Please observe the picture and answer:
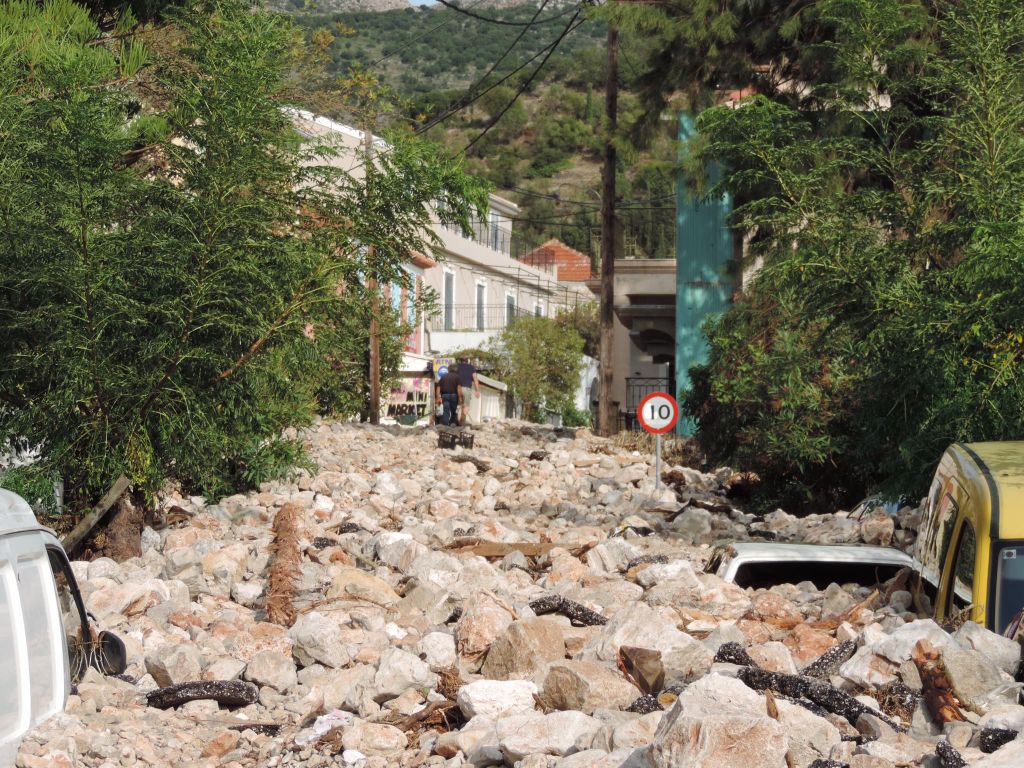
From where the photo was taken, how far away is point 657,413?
18766 mm

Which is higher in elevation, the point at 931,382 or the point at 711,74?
the point at 711,74

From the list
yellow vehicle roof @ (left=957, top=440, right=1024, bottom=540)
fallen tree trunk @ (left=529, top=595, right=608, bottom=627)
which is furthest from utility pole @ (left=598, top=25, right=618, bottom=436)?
yellow vehicle roof @ (left=957, top=440, right=1024, bottom=540)

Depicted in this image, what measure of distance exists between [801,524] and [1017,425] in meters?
5.30

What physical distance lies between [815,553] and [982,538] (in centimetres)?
361

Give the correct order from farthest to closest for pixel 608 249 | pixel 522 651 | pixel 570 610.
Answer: pixel 608 249
pixel 570 610
pixel 522 651

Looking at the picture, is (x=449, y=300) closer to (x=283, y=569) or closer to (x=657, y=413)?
(x=657, y=413)

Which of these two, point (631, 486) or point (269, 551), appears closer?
point (269, 551)

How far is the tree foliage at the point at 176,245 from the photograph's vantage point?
10203mm

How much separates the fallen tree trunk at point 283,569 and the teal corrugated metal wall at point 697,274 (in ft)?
54.9

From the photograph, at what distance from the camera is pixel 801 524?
1567 cm

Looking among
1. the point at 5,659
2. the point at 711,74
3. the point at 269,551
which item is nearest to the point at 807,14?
the point at 711,74

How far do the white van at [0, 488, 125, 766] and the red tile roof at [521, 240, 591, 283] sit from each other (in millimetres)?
61250

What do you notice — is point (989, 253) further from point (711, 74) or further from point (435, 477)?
point (711, 74)

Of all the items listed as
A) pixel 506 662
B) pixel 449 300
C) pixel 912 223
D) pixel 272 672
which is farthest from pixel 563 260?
pixel 506 662
